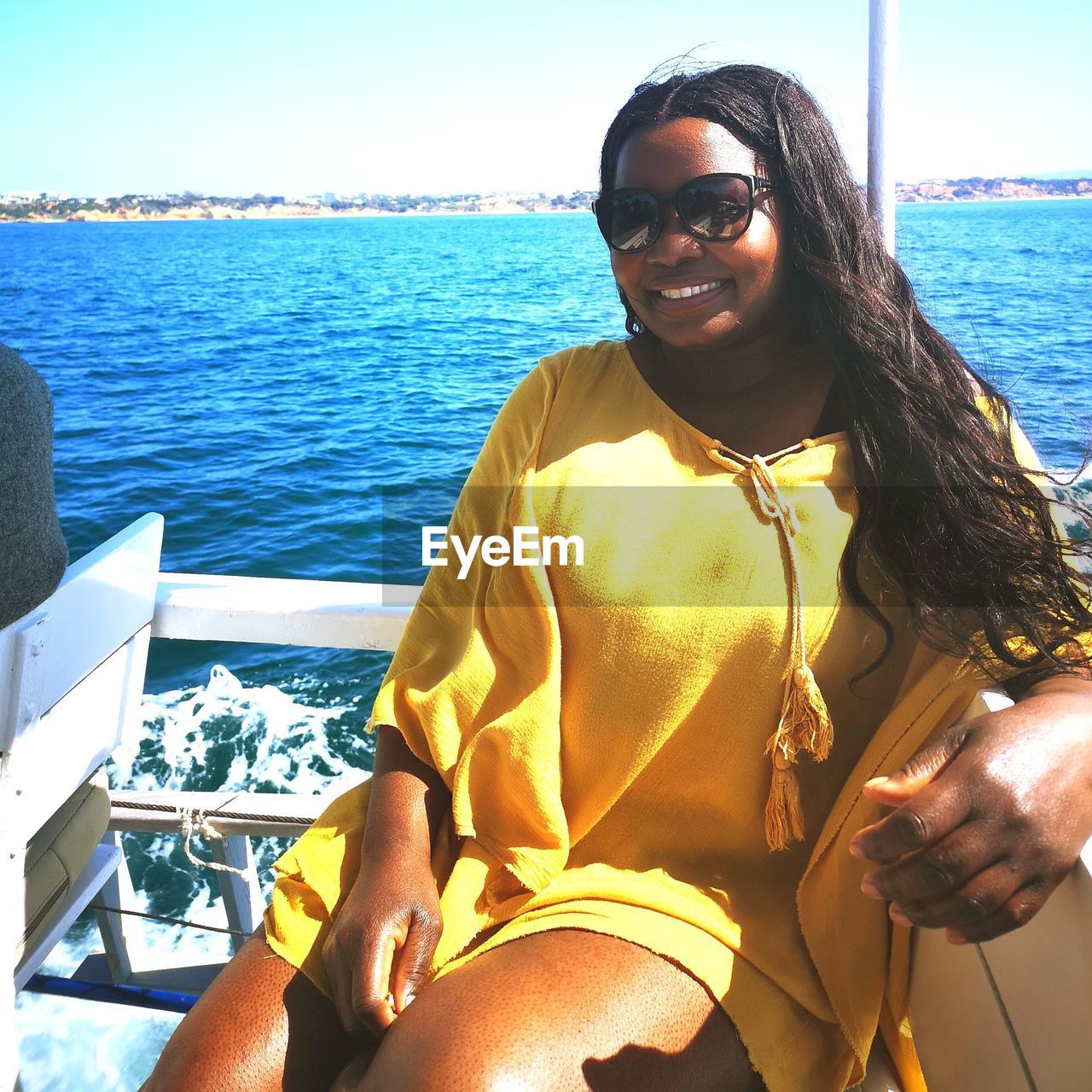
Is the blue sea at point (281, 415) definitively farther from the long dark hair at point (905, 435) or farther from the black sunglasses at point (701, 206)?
the black sunglasses at point (701, 206)

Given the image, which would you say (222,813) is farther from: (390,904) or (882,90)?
(882,90)

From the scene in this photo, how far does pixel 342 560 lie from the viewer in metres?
8.92

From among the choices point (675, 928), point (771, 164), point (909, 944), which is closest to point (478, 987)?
point (675, 928)

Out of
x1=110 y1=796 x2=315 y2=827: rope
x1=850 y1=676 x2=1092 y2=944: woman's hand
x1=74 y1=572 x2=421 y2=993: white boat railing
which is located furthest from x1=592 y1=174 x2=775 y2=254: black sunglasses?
x1=110 y1=796 x2=315 y2=827: rope

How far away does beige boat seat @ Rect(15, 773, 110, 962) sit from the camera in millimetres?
1535

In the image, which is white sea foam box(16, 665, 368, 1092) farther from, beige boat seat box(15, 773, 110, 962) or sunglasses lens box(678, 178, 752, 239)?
sunglasses lens box(678, 178, 752, 239)

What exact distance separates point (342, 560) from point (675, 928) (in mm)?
8018

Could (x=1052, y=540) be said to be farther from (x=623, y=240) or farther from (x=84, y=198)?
(x=84, y=198)

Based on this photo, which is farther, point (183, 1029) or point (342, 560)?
point (342, 560)

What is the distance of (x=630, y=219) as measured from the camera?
50.8 inches

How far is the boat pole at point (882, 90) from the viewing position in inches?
78.5

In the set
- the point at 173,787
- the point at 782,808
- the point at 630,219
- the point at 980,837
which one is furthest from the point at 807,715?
the point at 173,787

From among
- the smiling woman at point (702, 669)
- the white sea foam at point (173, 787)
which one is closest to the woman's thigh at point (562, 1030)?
the smiling woman at point (702, 669)

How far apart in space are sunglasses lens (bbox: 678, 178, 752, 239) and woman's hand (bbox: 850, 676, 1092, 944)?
67cm
